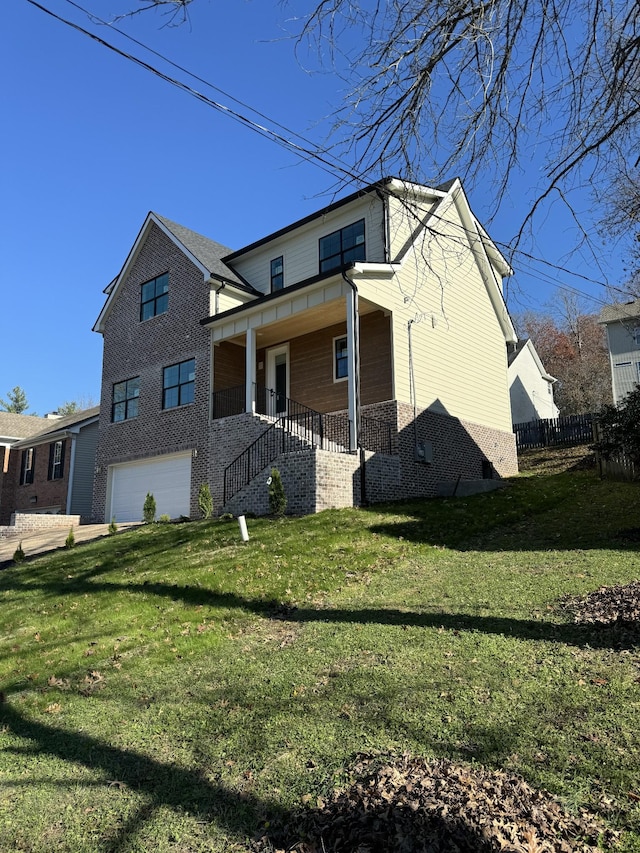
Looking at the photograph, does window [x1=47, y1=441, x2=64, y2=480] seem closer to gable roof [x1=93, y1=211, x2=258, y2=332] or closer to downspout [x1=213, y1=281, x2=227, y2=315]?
gable roof [x1=93, y1=211, x2=258, y2=332]

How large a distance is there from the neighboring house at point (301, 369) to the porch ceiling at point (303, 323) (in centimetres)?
8

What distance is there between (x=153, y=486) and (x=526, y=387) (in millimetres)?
21632

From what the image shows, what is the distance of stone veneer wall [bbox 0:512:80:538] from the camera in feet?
67.4

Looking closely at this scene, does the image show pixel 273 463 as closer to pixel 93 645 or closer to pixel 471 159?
pixel 93 645

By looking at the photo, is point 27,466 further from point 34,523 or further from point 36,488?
point 34,523

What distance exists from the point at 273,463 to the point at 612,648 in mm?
9802

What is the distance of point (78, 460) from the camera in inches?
1021

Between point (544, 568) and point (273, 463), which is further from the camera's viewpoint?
point (273, 463)

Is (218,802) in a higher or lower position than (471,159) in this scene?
lower

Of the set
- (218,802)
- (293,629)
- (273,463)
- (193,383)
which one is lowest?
(218,802)

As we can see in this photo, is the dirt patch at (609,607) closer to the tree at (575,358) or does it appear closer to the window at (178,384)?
the window at (178,384)

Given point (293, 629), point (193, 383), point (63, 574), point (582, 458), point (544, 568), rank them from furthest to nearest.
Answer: point (582, 458)
point (193, 383)
point (63, 574)
point (544, 568)
point (293, 629)

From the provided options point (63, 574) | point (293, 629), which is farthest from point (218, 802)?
point (63, 574)

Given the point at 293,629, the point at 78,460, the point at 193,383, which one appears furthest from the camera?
the point at 78,460
